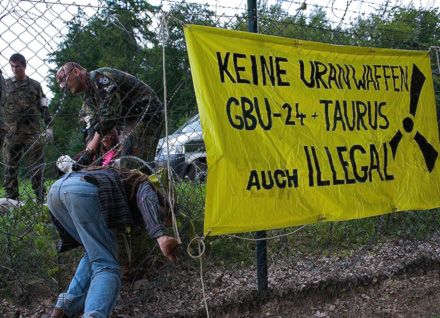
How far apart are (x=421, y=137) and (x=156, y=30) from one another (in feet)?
6.94

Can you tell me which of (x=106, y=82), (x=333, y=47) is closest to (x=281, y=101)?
(x=333, y=47)

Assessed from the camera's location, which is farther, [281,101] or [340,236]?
[340,236]

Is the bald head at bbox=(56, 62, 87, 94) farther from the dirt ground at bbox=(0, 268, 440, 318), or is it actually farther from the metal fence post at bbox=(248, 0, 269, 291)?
the dirt ground at bbox=(0, 268, 440, 318)

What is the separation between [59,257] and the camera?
10.1ft

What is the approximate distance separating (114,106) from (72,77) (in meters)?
0.40

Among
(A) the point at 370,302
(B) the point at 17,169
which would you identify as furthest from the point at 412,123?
(B) the point at 17,169

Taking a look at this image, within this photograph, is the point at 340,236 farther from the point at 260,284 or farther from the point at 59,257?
the point at 59,257

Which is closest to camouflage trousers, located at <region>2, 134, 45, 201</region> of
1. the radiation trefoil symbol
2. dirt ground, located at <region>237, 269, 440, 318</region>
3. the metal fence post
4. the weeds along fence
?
the weeds along fence

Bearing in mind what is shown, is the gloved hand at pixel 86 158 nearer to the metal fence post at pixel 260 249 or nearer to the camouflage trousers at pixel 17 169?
the camouflage trousers at pixel 17 169

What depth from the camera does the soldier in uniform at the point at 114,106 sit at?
2660mm

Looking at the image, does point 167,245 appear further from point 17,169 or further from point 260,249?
point 17,169

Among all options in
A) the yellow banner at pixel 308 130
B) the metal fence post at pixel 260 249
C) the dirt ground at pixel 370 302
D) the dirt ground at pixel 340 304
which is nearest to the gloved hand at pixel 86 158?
the dirt ground at pixel 340 304

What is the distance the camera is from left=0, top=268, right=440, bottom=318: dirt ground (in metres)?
2.77

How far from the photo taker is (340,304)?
3.13 meters
